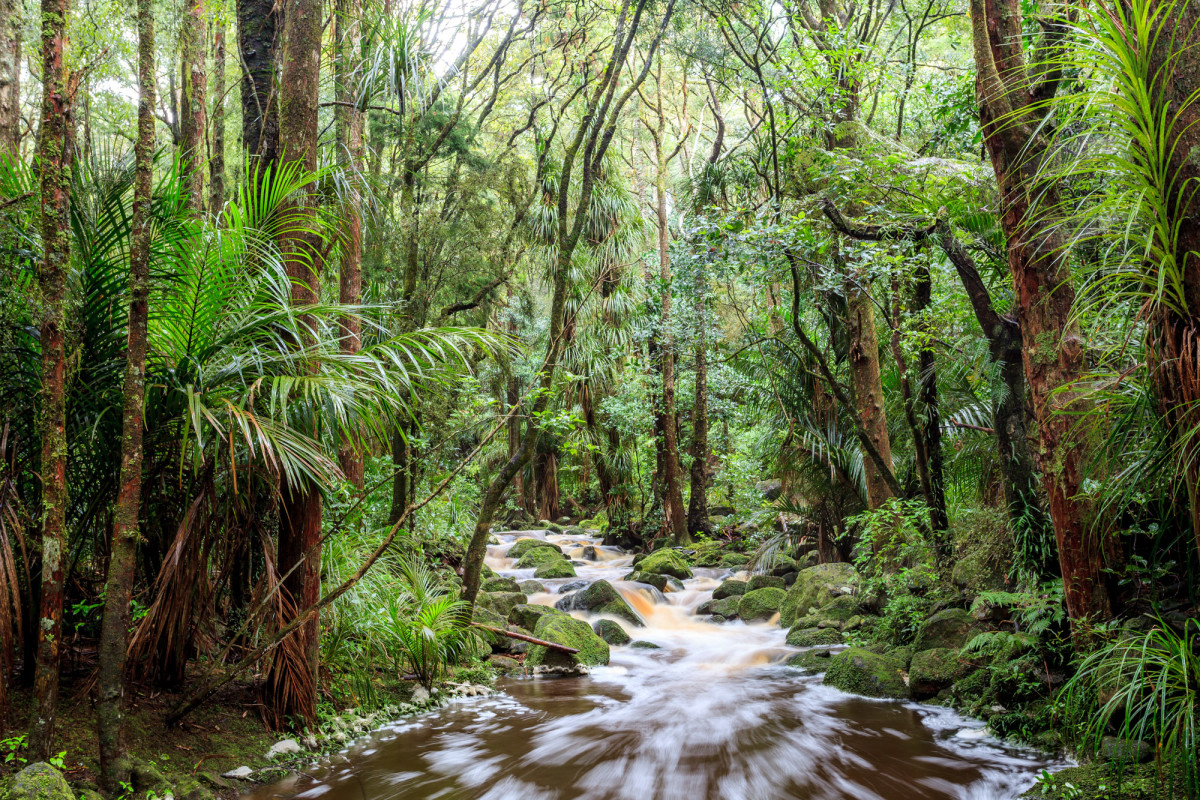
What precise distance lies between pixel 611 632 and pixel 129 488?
24.1ft

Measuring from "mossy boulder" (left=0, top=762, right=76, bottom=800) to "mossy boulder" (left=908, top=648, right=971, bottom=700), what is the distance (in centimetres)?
599

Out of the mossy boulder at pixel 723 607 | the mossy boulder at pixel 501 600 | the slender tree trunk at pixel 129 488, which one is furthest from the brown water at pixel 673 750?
the mossy boulder at pixel 723 607

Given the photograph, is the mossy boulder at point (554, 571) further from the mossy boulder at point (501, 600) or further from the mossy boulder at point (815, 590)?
the mossy boulder at point (815, 590)

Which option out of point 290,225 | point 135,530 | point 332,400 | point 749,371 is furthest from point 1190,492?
point 749,371

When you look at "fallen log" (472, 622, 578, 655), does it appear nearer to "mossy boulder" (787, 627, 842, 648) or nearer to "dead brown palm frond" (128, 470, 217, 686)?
"mossy boulder" (787, 627, 842, 648)

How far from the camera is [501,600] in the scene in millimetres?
10164

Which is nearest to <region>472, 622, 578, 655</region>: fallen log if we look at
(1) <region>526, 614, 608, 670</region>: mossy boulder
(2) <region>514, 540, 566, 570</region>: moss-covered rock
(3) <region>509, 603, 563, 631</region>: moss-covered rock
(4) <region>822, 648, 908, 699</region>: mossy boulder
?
(1) <region>526, 614, 608, 670</region>: mossy boulder

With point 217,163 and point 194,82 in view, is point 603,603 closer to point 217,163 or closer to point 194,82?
point 217,163

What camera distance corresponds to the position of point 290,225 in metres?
A: 4.88

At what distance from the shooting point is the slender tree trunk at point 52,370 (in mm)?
3105

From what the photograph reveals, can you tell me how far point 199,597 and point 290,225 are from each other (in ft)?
7.99

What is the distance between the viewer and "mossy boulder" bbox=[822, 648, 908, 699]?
6586mm

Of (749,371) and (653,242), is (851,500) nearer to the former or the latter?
(749,371)

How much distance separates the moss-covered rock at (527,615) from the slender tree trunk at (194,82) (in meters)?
5.97
